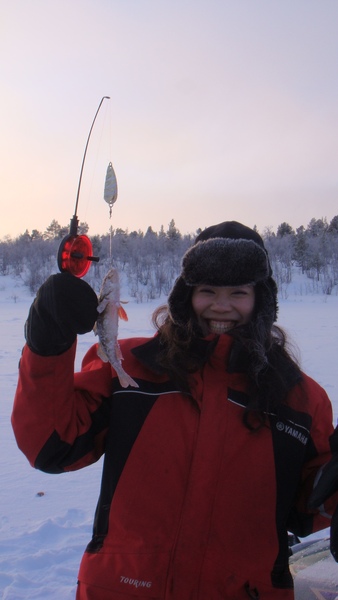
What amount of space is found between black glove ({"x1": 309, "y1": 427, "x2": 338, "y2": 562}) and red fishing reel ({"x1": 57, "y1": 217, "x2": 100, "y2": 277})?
106 centimetres

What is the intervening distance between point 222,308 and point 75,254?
657 mm

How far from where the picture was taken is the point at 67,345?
5.25 ft

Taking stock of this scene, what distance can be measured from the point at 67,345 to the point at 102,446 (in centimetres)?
47

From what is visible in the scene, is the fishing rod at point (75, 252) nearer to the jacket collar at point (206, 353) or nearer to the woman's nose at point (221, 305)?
the jacket collar at point (206, 353)

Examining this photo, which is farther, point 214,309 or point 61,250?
point 214,309

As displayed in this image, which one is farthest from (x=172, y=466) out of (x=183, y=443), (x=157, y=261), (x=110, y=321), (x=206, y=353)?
(x=157, y=261)

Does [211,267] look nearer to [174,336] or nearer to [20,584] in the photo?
[174,336]

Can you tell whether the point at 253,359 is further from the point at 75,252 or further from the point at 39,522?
the point at 39,522

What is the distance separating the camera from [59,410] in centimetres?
164

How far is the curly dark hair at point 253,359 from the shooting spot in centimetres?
176

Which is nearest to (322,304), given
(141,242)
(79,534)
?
(141,242)

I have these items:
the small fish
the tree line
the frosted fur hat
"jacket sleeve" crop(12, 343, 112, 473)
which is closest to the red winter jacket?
"jacket sleeve" crop(12, 343, 112, 473)

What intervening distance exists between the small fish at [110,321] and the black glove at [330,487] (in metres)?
0.72

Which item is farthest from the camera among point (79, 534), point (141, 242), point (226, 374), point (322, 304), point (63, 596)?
point (141, 242)
